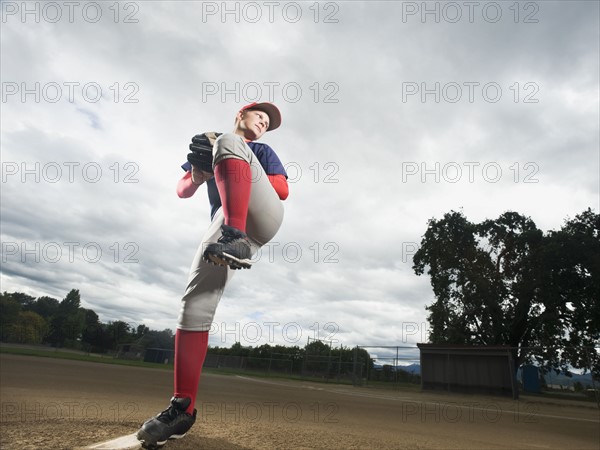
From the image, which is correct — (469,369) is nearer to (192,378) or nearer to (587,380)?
(587,380)

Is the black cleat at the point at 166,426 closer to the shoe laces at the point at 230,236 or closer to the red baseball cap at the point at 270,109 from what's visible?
the shoe laces at the point at 230,236

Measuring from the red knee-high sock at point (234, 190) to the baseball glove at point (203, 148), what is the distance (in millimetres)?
257

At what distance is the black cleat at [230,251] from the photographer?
4.48 ft

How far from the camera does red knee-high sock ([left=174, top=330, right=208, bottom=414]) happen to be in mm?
1701

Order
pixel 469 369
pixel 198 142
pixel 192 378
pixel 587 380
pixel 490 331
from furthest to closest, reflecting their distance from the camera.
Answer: pixel 490 331 → pixel 469 369 → pixel 587 380 → pixel 198 142 → pixel 192 378

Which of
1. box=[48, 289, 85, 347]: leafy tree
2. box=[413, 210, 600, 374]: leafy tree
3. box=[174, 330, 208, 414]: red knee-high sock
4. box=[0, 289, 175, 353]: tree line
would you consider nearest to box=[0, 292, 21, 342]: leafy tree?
box=[0, 289, 175, 353]: tree line

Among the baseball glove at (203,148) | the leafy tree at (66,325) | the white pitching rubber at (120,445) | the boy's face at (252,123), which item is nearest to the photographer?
the baseball glove at (203,148)

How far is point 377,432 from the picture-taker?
389cm

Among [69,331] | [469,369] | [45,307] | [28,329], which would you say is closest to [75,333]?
[69,331]

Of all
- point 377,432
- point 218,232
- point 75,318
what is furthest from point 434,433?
point 75,318

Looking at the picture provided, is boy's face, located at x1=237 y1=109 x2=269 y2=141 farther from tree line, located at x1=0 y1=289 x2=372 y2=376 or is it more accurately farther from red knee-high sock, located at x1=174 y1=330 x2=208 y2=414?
tree line, located at x1=0 y1=289 x2=372 y2=376

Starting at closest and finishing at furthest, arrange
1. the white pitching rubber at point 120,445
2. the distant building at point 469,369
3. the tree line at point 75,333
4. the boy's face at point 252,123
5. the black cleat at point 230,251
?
the black cleat at point 230,251 < the white pitching rubber at point 120,445 < the boy's face at point 252,123 < the distant building at point 469,369 < the tree line at point 75,333

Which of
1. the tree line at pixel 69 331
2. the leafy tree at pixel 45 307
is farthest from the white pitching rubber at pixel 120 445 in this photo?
the leafy tree at pixel 45 307

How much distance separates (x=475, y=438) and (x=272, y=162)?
13.1ft
